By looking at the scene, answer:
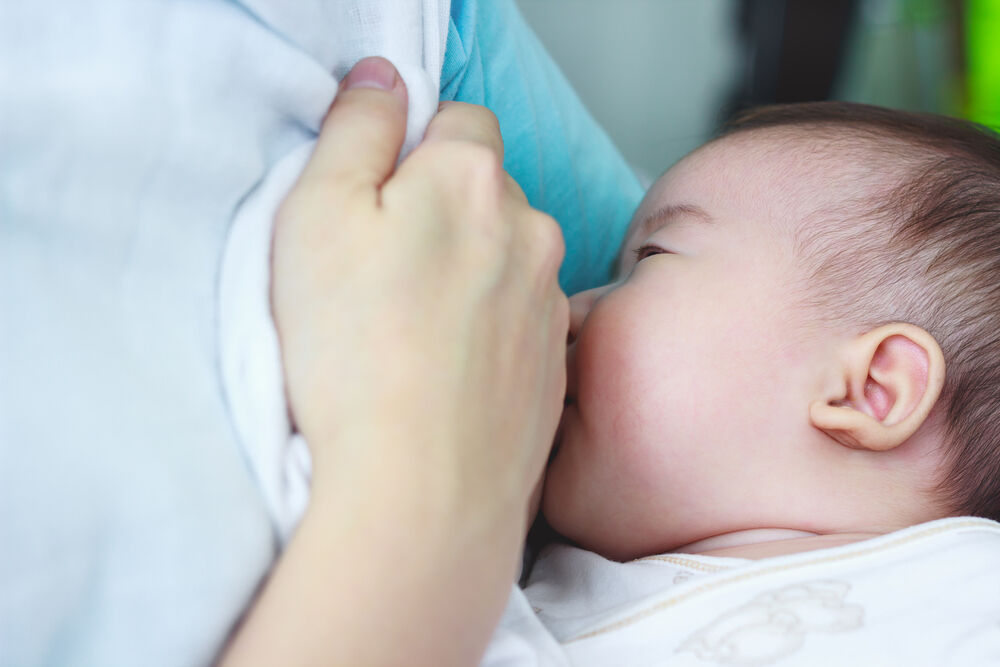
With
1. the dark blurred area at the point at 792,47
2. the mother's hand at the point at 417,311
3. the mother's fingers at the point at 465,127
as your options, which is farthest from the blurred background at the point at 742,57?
the mother's hand at the point at 417,311

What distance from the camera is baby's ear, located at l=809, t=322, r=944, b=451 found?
0.68 m

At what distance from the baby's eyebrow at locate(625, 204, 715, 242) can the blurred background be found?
1242 millimetres

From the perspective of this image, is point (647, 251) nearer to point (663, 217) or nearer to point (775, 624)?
point (663, 217)

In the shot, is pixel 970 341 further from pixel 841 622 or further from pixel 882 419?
pixel 841 622

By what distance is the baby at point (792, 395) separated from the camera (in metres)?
0.68

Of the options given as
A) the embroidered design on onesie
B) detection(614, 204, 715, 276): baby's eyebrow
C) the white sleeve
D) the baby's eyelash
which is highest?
detection(614, 204, 715, 276): baby's eyebrow

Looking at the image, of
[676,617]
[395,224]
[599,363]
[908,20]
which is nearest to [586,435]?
[599,363]

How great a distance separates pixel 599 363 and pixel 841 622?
0.94 feet

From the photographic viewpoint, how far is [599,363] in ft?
2.35

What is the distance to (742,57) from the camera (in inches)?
83.3

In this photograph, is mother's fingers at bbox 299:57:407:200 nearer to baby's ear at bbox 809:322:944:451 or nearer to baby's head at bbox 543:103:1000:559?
baby's head at bbox 543:103:1000:559

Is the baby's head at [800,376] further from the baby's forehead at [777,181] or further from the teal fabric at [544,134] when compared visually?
the teal fabric at [544,134]

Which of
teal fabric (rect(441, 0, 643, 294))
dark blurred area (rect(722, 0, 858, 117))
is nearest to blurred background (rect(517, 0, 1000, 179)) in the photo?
dark blurred area (rect(722, 0, 858, 117))

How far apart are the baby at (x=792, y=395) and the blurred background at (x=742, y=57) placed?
1263 mm
